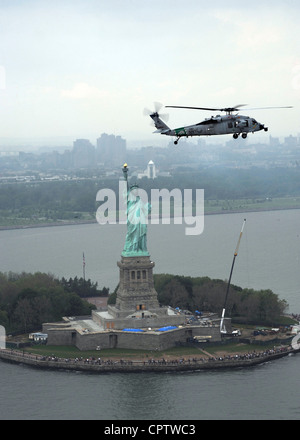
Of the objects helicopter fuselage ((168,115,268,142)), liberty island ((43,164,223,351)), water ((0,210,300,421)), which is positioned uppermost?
helicopter fuselage ((168,115,268,142))

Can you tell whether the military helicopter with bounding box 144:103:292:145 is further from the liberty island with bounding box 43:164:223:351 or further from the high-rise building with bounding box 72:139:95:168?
the high-rise building with bounding box 72:139:95:168

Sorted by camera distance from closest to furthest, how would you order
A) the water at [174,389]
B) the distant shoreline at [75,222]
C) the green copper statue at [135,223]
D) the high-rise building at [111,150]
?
the water at [174,389], the green copper statue at [135,223], the distant shoreline at [75,222], the high-rise building at [111,150]

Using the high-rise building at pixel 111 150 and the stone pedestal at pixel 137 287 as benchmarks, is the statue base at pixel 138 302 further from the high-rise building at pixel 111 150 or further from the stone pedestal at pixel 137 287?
the high-rise building at pixel 111 150

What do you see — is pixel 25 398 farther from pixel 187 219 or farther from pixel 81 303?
pixel 187 219

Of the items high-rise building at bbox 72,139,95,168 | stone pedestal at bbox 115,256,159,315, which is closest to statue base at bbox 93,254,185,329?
stone pedestal at bbox 115,256,159,315

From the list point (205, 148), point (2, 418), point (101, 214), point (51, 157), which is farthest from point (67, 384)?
point (51, 157)

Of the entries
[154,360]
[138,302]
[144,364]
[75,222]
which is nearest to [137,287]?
[138,302]

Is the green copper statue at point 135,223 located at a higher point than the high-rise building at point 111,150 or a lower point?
lower

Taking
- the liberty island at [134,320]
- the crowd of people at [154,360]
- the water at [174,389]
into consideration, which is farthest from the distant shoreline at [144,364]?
the liberty island at [134,320]

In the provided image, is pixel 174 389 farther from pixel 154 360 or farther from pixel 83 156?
pixel 83 156
